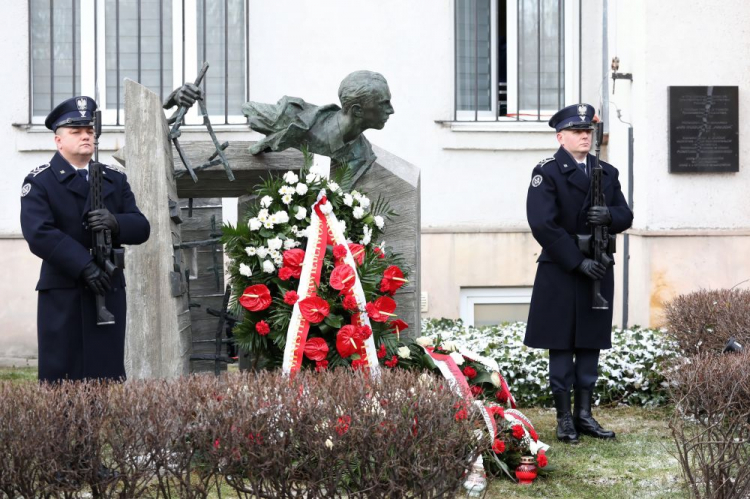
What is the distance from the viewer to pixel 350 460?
Answer: 12.6 feet

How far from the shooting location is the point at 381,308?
19.7 feet

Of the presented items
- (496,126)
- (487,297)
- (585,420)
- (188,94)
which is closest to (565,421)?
(585,420)

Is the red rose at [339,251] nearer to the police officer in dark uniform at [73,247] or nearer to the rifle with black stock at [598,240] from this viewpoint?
the police officer in dark uniform at [73,247]

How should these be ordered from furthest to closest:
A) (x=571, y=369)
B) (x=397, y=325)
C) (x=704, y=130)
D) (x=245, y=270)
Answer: (x=704, y=130) < (x=571, y=369) < (x=397, y=325) < (x=245, y=270)

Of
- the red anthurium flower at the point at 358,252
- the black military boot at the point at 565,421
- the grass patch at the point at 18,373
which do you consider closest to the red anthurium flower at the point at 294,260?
the red anthurium flower at the point at 358,252

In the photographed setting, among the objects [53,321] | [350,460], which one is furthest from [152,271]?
[350,460]

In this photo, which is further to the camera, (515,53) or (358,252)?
(515,53)

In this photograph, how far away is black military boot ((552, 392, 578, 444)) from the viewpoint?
6.40 metres

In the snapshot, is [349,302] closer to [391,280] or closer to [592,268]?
[391,280]

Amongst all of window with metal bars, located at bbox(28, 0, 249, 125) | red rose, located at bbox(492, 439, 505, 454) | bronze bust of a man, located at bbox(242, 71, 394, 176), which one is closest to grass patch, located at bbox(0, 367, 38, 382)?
window with metal bars, located at bbox(28, 0, 249, 125)

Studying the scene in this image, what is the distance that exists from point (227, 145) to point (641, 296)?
211 inches

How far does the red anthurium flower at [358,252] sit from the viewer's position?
19.9ft

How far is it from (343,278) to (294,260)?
271 mm

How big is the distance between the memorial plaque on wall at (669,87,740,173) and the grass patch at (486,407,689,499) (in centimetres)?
401
